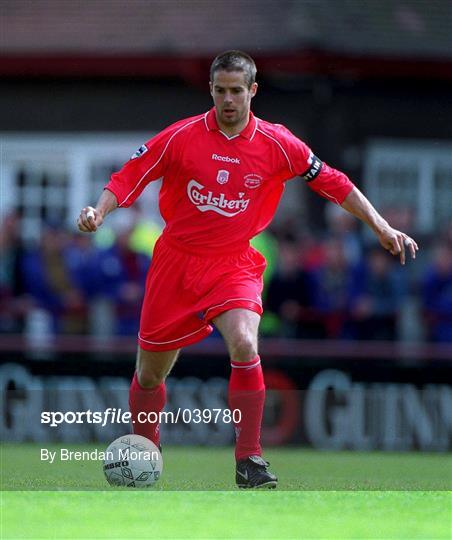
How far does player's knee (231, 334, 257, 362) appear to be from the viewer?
8.20 m

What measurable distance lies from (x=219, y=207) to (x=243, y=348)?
3.04ft

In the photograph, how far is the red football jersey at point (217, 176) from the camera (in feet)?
28.2

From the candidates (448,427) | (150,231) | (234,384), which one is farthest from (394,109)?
(234,384)

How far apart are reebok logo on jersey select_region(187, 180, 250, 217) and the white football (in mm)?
1435

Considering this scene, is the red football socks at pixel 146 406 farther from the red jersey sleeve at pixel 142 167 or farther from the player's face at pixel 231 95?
the player's face at pixel 231 95

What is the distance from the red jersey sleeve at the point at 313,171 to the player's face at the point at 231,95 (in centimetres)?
37

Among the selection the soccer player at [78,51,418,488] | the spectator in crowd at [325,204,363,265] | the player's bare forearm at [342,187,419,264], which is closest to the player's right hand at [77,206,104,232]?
the soccer player at [78,51,418,488]

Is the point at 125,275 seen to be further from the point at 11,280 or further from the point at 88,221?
the point at 88,221

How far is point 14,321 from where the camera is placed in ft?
50.2

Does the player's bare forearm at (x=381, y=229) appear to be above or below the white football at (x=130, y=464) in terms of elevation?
above

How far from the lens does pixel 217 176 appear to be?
860cm

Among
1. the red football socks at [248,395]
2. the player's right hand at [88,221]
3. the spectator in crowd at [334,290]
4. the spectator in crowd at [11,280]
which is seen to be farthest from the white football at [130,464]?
the spectator in crowd at [11,280]

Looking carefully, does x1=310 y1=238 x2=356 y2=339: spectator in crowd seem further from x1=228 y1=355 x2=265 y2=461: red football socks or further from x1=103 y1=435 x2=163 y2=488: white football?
x1=103 y1=435 x2=163 y2=488: white football

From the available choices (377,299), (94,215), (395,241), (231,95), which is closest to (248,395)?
(395,241)
